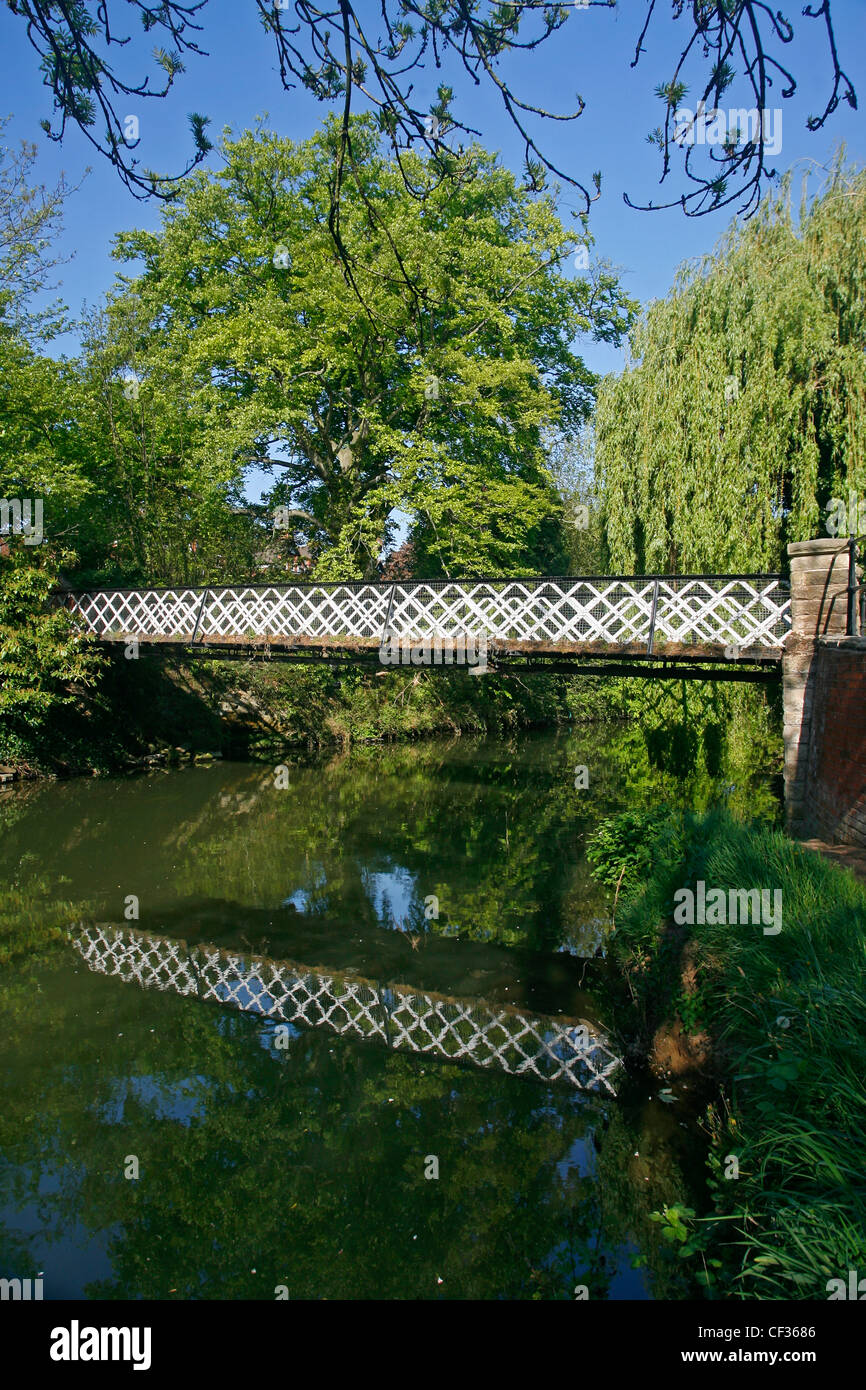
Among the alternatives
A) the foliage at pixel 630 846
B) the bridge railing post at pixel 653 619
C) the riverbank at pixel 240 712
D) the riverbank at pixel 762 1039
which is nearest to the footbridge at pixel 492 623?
the bridge railing post at pixel 653 619

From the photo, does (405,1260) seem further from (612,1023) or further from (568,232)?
(568,232)

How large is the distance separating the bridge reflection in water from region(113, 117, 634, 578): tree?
39.9ft

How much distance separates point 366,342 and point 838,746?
15.8m

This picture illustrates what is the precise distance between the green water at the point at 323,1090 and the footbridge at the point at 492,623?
323cm

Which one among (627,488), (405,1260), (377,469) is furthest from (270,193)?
(405,1260)

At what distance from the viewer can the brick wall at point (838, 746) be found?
287 inches

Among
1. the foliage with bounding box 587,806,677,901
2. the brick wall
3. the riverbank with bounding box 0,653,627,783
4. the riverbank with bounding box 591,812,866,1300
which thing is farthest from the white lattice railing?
the riverbank with bounding box 591,812,866,1300

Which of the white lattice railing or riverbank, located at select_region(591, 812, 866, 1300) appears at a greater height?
the white lattice railing

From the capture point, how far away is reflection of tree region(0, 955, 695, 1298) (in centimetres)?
441

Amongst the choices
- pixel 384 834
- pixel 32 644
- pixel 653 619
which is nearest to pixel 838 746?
pixel 653 619

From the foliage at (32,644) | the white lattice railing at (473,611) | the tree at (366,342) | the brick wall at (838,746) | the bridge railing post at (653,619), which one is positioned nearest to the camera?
the brick wall at (838,746)

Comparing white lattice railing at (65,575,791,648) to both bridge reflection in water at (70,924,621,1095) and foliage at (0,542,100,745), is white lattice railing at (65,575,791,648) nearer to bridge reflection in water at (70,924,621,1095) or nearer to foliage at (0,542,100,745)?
foliage at (0,542,100,745)

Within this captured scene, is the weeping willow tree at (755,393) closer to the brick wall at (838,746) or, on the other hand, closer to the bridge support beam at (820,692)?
the bridge support beam at (820,692)
